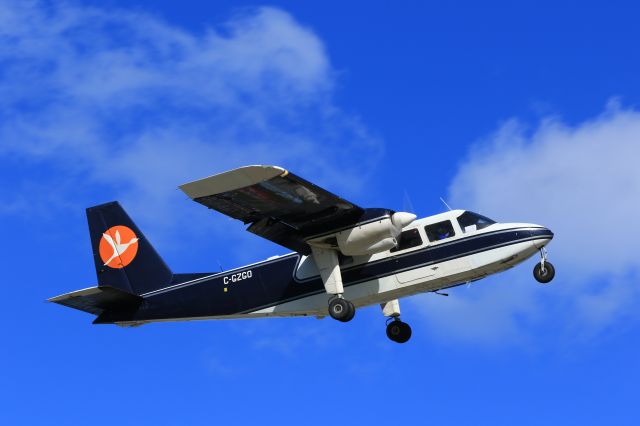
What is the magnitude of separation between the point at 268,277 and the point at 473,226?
605 cm

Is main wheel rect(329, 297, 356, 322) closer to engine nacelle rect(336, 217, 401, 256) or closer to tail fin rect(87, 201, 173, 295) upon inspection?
engine nacelle rect(336, 217, 401, 256)

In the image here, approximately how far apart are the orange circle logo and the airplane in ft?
4.45

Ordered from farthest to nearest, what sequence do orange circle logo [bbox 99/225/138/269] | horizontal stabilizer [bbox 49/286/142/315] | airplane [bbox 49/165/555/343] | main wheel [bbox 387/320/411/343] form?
orange circle logo [bbox 99/225/138/269]
main wheel [bbox 387/320/411/343]
horizontal stabilizer [bbox 49/286/142/315]
airplane [bbox 49/165/555/343]

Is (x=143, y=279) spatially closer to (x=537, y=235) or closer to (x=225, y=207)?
(x=225, y=207)

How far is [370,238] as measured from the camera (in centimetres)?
2752

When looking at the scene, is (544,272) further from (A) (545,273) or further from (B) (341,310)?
(B) (341,310)

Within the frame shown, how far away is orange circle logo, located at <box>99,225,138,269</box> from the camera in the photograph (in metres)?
31.8

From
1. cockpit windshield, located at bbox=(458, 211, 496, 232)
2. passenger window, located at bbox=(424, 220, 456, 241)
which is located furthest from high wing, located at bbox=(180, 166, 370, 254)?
cockpit windshield, located at bbox=(458, 211, 496, 232)

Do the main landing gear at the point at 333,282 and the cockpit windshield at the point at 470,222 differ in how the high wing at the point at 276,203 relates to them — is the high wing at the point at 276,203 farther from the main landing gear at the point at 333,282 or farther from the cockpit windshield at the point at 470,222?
the cockpit windshield at the point at 470,222

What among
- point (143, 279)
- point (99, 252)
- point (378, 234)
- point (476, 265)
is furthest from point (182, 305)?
point (476, 265)

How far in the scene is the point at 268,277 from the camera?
96.5ft

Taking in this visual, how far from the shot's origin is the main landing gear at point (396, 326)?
101 ft

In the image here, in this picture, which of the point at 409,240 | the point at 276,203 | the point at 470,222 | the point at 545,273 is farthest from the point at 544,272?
the point at 276,203

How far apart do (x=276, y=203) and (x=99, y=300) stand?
22.1 ft
